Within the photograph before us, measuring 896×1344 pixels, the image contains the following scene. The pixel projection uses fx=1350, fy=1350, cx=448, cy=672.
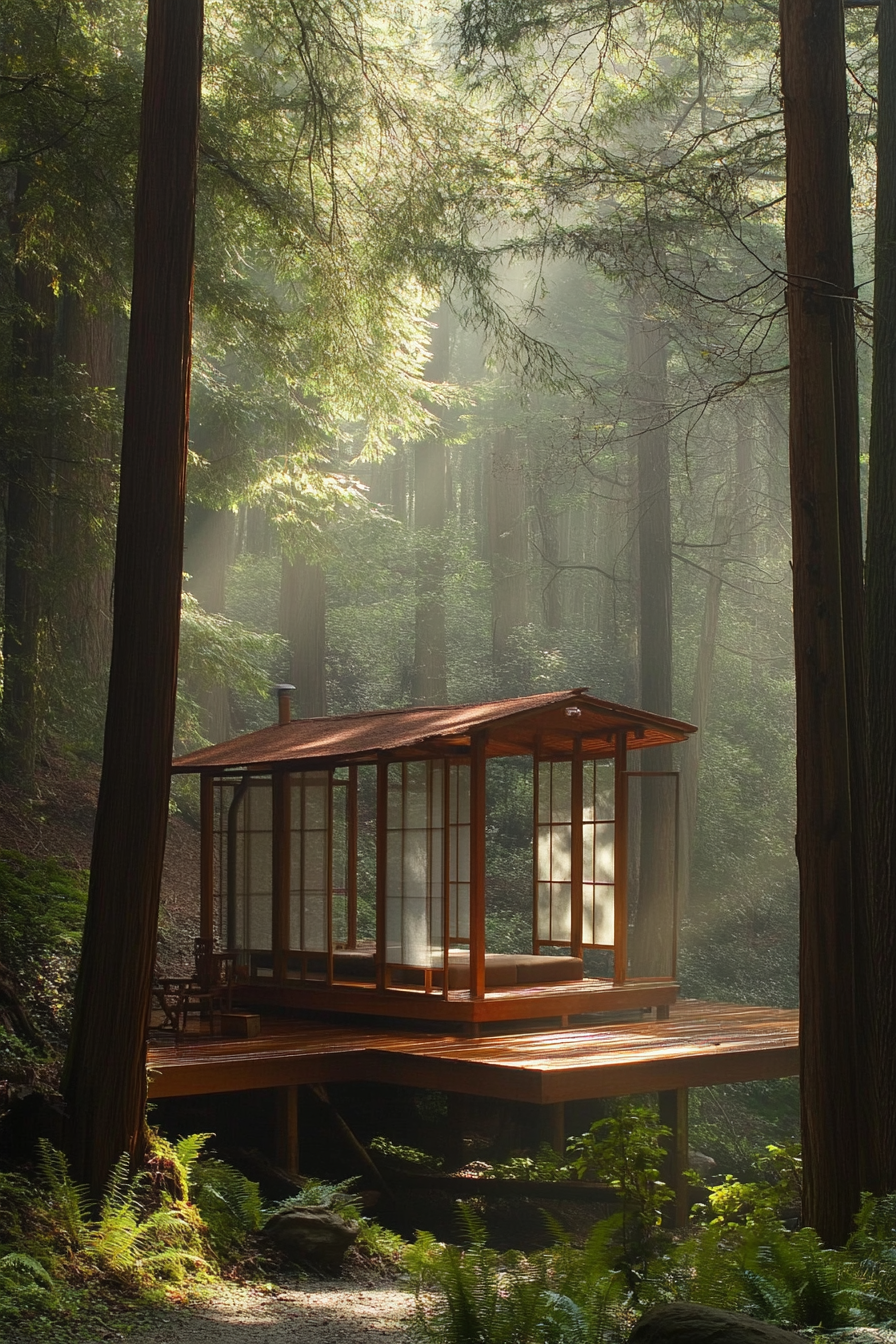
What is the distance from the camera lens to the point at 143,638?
6910 mm

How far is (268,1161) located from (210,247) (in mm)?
8403

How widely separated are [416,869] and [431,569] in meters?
16.4

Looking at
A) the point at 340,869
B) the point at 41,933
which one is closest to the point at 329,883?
the point at 41,933

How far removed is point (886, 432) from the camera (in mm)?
7828

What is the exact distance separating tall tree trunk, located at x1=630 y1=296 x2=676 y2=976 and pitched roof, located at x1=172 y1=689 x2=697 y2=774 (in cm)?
379

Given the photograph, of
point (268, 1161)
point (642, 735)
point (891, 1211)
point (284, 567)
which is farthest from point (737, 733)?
point (891, 1211)

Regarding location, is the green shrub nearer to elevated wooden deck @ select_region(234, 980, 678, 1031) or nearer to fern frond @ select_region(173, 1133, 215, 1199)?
fern frond @ select_region(173, 1133, 215, 1199)

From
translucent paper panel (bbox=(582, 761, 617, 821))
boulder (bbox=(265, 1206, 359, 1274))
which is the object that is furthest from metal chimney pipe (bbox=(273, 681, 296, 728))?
boulder (bbox=(265, 1206, 359, 1274))

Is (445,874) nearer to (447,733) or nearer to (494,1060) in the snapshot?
(447,733)

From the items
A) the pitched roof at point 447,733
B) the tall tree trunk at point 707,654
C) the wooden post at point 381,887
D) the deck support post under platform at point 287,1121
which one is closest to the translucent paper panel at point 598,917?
the pitched roof at point 447,733

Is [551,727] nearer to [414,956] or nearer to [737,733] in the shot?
[414,956]

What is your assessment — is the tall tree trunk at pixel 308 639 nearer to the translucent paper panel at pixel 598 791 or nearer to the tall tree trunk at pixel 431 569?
the tall tree trunk at pixel 431 569

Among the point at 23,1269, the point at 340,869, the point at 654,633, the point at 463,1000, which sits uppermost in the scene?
the point at 654,633

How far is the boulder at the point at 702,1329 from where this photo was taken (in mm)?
3930
